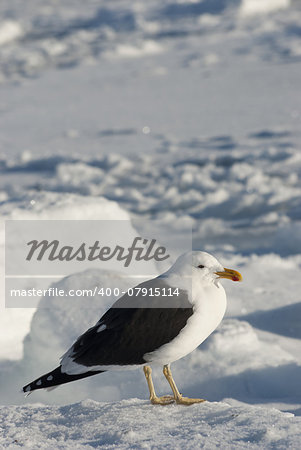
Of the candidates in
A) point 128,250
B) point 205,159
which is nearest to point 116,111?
point 205,159

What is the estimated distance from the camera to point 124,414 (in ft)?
7.42

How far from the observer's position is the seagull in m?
2.24

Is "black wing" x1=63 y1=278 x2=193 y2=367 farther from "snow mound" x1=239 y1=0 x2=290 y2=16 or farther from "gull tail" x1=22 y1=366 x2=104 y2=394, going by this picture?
"snow mound" x1=239 y1=0 x2=290 y2=16

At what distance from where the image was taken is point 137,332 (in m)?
2.25

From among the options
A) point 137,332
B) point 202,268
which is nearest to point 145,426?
point 137,332

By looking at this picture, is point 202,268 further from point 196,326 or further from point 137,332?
point 137,332

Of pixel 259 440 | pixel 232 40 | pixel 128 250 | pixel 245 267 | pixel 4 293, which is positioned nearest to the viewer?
pixel 259 440

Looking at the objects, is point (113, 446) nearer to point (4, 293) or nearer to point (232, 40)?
point (4, 293)

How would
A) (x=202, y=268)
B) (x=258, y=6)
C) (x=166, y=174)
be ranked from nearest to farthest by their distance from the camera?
(x=202, y=268)
(x=166, y=174)
(x=258, y=6)

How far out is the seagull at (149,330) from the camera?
224cm

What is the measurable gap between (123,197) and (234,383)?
12.1 feet

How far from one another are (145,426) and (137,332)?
0.29 m

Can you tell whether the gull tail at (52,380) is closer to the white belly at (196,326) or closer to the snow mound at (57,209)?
the white belly at (196,326)

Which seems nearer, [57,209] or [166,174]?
[57,209]
